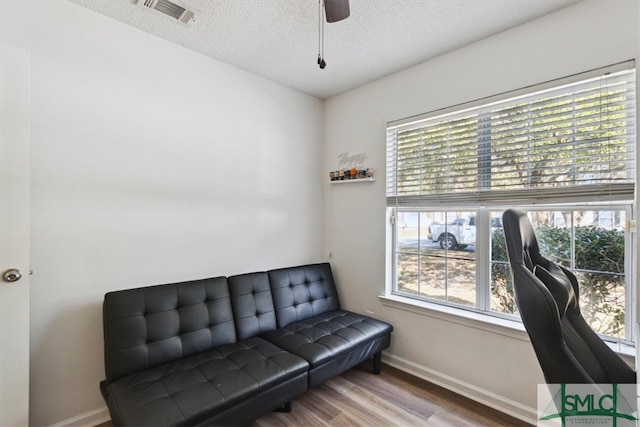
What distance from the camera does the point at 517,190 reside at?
6.57 ft

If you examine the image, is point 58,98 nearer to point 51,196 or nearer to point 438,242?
point 51,196

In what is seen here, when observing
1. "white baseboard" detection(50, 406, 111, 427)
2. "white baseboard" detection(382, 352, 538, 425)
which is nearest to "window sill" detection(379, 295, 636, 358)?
"white baseboard" detection(382, 352, 538, 425)

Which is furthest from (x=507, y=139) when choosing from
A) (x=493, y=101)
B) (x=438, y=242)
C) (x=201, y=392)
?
(x=201, y=392)

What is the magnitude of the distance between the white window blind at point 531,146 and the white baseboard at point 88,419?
257 centimetres

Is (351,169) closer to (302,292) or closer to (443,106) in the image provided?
(443,106)

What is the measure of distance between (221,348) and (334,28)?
90.6 inches

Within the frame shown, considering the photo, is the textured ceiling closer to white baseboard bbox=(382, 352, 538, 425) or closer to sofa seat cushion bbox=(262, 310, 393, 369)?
sofa seat cushion bbox=(262, 310, 393, 369)

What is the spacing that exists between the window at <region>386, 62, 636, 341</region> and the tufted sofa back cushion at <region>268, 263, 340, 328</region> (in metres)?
0.66

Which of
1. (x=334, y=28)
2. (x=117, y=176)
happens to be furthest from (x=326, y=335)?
(x=334, y=28)

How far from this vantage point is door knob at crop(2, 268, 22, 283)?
153 cm

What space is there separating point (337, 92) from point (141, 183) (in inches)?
79.8

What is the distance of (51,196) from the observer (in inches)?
69.4

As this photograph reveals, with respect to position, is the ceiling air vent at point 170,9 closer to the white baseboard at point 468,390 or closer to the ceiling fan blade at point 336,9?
the ceiling fan blade at point 336,9

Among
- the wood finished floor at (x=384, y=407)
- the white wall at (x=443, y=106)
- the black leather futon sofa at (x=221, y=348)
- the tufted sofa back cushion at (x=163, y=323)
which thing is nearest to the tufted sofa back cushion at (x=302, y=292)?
the black leather futon sofa at (x=221, y=348)
